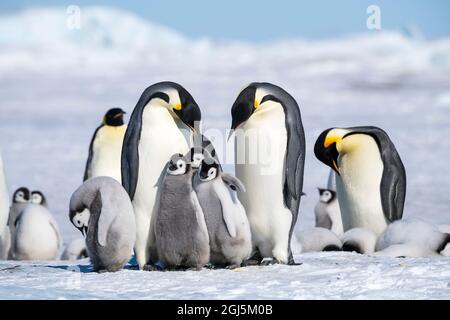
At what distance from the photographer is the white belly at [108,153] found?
25.5ft

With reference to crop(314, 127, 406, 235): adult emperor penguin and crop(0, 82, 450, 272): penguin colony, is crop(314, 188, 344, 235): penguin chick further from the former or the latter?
crop(0, 82, 450, 272): penguin colony

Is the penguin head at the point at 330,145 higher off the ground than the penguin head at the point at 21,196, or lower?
higher

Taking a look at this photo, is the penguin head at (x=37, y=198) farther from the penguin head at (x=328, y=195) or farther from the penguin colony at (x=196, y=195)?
the penguin colony at (x=196, y=195)

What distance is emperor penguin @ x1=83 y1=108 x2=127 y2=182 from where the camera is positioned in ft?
25.5

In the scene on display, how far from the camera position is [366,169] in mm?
6707

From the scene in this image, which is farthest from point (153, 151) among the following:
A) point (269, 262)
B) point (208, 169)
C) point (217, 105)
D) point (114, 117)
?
point (217, 105)

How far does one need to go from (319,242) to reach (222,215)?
1.86 m

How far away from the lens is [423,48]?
36.1 meters

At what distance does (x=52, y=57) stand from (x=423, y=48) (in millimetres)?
13976

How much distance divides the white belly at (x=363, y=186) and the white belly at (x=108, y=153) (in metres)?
1.93

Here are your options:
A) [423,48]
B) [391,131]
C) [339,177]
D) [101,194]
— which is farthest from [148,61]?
[101,194]

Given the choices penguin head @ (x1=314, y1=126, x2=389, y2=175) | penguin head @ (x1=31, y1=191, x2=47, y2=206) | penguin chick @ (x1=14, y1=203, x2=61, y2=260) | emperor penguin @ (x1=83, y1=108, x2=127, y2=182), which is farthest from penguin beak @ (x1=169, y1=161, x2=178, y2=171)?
penguin head @ (x1=31, y1=191, x2=47, y2=206)

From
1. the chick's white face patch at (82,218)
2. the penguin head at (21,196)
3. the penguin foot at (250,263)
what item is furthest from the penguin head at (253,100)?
the penguin head at (21,196)

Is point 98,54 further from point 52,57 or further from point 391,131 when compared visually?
point 391,131
